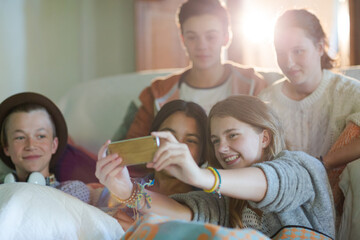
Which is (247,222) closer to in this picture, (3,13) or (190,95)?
(190,95)

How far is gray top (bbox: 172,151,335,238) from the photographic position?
700mm

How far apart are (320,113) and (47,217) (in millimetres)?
544

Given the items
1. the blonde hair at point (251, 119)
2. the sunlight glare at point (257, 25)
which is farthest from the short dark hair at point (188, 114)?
the sunlight glare at point (257, 25)

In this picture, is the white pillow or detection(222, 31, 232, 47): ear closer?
the white pillow

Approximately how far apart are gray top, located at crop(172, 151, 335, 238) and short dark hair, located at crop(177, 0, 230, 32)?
40 centimetres

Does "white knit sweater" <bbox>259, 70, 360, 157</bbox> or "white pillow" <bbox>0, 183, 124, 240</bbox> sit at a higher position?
"white knit sweater" <bbox>259, 70, 360, 157</bbox>

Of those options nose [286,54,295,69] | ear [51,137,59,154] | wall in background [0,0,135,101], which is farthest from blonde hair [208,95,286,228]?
wall in background [0,0,135,101]

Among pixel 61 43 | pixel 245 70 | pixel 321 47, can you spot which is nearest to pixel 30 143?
pixel 245 70

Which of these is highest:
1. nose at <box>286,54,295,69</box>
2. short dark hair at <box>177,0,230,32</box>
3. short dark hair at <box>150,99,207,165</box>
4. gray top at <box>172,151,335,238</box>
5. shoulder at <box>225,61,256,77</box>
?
short dark hair at <box>177,0,230,32</box>

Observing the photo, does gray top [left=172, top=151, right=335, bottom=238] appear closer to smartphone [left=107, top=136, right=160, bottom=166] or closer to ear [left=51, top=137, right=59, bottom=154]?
smartphone [left=107, top=136, right=160, bottom=166]

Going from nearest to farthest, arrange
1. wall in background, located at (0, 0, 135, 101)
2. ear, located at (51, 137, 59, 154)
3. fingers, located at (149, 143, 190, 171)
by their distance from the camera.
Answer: fingers, located at (149, 143, 190, 171), ear, located at (51, 137, 59, 154), wall in background, located at (0, 0, 135, 101)

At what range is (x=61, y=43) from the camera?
7.53 feet

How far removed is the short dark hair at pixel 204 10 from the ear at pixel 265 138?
35 centimetres

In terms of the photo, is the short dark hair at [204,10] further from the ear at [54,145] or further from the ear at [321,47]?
the ear at [54,145]
